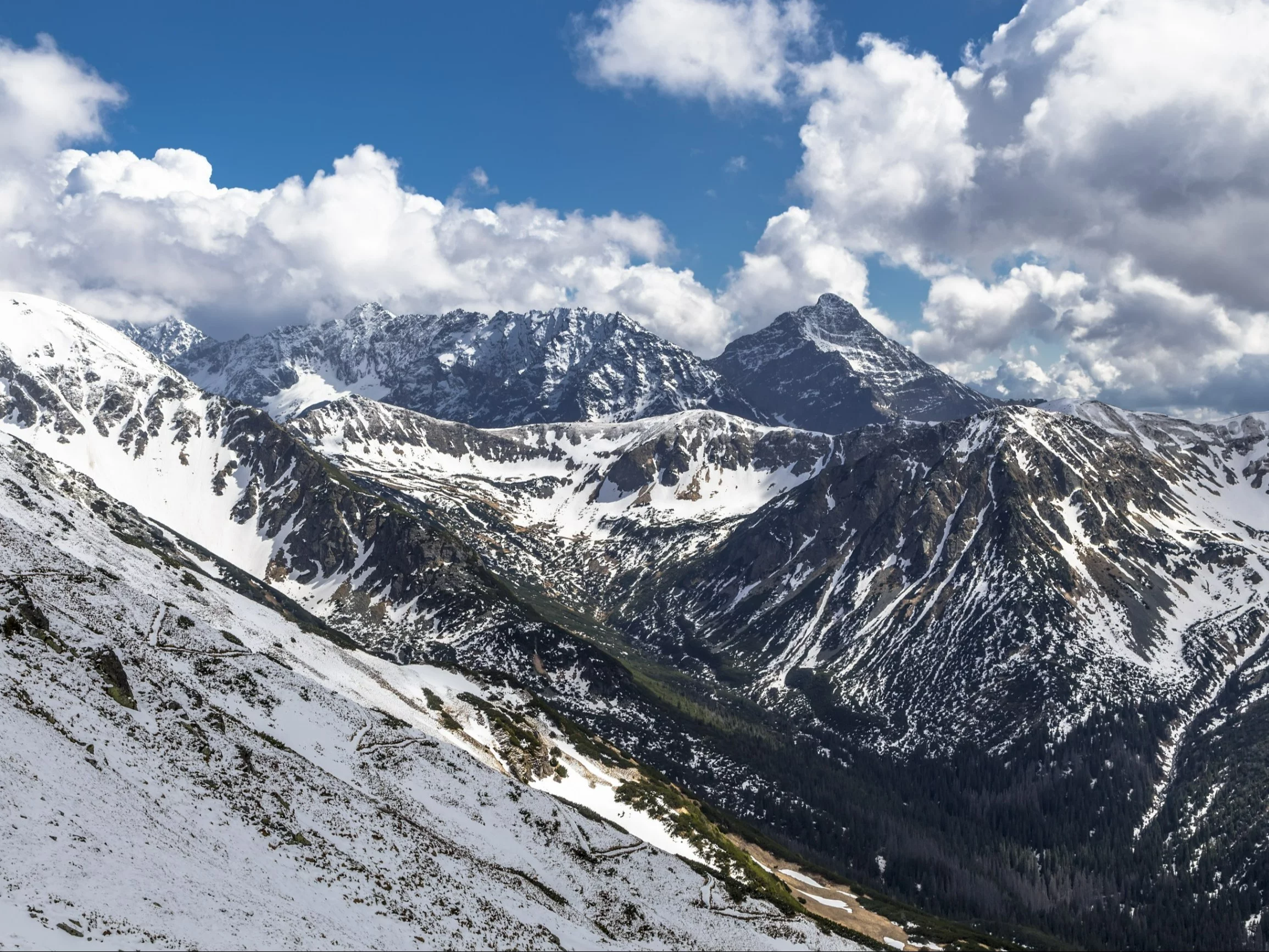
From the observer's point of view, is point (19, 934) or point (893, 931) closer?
point (19, 934)

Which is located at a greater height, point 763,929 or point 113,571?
point 763,929

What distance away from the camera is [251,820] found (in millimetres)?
70562

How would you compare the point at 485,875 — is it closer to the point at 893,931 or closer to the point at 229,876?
the point at 229,876

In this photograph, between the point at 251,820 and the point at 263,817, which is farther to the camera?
the point at 263,817

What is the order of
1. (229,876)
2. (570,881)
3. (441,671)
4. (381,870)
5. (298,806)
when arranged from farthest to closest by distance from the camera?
(441,671), (570,881), (298,806), (381,870), (229,876)

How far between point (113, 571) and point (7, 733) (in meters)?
103

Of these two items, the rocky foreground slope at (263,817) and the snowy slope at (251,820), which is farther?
the rocky foreground slope at (263,817)

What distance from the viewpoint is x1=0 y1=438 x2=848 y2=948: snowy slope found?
2110 inches

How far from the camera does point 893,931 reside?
510ft

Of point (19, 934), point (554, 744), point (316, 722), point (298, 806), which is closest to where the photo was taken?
point (19, 934)

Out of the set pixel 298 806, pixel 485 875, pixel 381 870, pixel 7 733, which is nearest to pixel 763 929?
pixel 485 875

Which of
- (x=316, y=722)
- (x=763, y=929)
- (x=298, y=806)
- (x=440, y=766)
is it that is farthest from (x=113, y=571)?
(x=763, y=929)

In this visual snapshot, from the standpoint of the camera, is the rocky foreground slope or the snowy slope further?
the rocky foreground slope

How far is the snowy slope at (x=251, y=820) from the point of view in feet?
176
